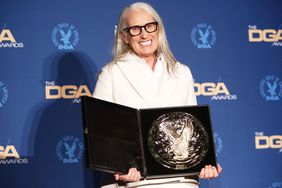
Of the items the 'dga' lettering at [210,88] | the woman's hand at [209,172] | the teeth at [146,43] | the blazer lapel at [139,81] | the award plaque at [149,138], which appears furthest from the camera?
the 'dga' lettering at [210,88]

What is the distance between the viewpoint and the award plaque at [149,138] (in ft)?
5.79

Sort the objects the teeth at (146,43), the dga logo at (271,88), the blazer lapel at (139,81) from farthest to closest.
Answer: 1. the dga logo at (271,88)
2. the teeth at (146,43)
3. the blazer lapel at (139,81)

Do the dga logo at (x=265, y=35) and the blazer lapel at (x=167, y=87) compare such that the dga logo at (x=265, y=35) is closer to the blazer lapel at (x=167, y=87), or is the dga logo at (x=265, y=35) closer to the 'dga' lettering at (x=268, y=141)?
the 'dga' lettering at (x=268, y=141)

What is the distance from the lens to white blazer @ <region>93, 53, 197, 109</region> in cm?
202

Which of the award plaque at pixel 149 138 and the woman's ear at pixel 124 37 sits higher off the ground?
the woman's ear at pixel 124 37

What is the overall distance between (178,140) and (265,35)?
4.88 feet

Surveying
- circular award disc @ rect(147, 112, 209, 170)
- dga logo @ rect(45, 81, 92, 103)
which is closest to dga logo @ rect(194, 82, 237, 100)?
dga logo @ rect(45, 81, 92, 103)

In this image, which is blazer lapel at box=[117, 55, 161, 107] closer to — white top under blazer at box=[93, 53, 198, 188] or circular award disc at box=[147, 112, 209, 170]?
white top under blazer at box=[93, 53, 198, 188]

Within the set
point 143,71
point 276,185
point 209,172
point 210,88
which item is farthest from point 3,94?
point 276,185

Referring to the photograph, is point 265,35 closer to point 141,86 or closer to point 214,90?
point 214,90

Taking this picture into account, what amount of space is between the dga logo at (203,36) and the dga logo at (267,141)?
611mm

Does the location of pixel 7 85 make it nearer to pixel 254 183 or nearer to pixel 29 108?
pixel 29 108

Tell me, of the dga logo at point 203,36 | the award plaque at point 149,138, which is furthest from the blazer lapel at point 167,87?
the dga logo at point 203,36

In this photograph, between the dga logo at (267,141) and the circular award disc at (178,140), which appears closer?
the circular award disc at (178,140)
